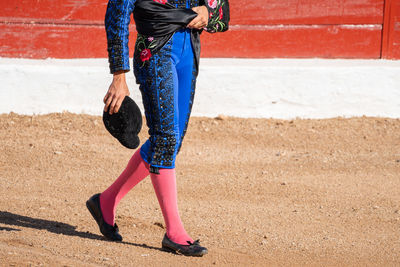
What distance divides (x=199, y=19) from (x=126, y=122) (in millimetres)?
588

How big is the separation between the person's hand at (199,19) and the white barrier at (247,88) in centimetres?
319

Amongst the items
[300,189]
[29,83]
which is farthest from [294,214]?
[29,83]

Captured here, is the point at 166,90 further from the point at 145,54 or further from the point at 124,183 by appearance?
the point at 124,183

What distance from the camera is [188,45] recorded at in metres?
3.27

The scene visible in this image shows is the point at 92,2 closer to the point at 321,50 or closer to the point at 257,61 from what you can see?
the point at 257,61

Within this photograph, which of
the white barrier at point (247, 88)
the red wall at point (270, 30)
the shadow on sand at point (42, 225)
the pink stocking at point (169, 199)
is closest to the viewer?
the pink stocking at point (169, 199)

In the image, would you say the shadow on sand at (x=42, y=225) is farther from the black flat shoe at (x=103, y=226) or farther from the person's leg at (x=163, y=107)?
the person's leg at (x=163, y=107)

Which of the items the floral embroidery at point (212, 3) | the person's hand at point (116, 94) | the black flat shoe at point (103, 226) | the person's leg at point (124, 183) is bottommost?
the black flat shoe at point (103, 226)

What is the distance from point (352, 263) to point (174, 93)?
1.23 m

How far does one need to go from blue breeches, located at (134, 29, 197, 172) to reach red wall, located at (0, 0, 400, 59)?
3601mm

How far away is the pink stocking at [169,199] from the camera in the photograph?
3305 millimetres

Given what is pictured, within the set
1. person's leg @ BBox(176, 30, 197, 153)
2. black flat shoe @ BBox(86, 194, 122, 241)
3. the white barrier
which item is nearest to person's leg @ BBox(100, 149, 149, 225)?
black flat shoe @ BBox(86, 194, 122, 241)

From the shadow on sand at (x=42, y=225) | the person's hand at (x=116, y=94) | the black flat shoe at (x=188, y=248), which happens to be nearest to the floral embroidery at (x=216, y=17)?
the person's hand at (x=116, y=94)

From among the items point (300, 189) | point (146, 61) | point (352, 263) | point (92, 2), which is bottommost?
point (300, 189)
